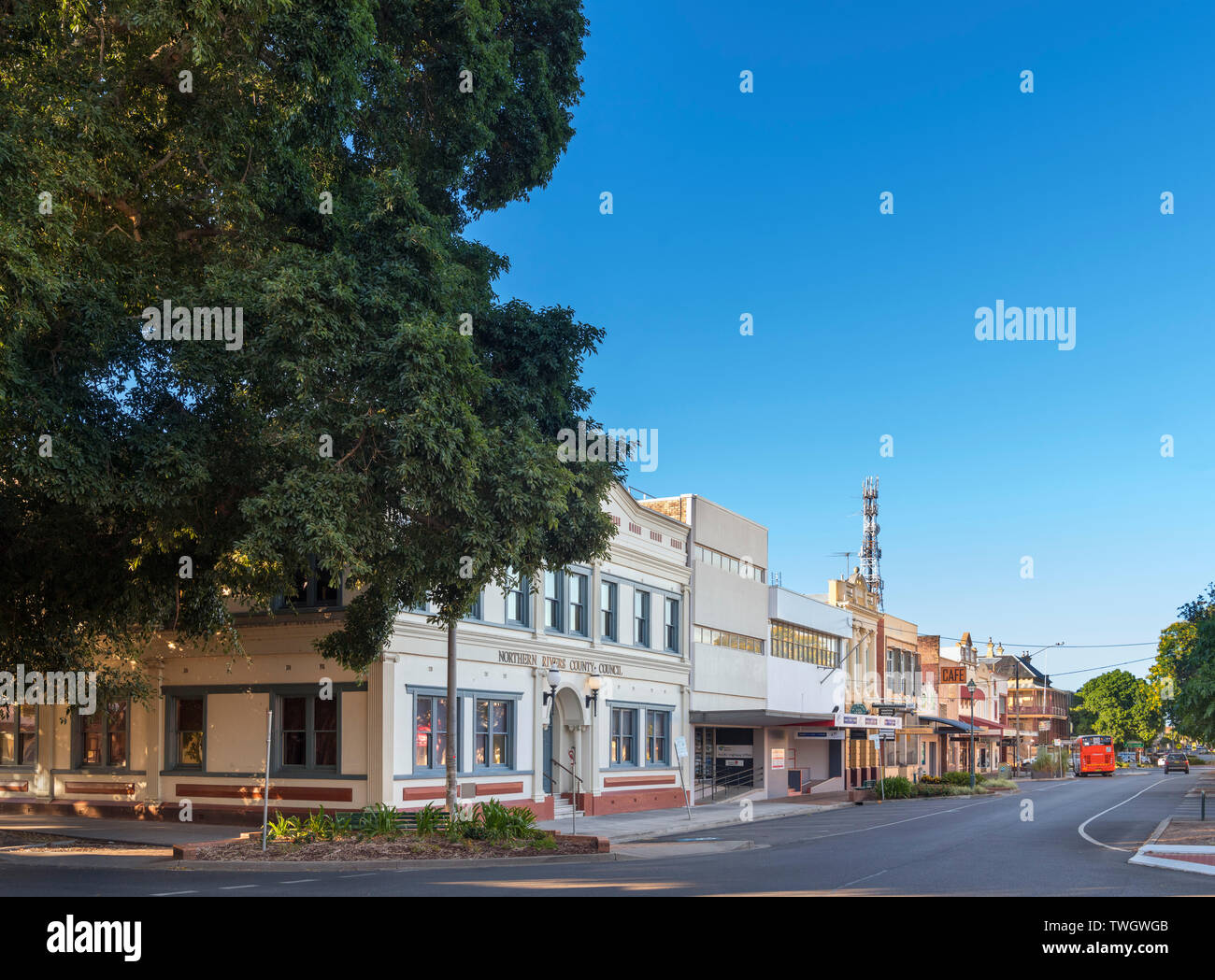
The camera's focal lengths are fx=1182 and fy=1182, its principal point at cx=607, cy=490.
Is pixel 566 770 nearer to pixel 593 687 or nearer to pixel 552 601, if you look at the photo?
pixel 593 687

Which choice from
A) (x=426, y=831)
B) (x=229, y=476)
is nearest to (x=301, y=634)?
(x=426, y=831)

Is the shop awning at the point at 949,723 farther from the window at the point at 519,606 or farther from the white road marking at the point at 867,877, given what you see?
the white road marking at the point at 867,877

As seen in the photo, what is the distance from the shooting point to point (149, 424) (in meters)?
16.4

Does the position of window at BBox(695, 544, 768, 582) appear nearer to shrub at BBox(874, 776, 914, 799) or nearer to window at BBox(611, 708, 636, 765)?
window at BBox(611, 708, 636, 765)

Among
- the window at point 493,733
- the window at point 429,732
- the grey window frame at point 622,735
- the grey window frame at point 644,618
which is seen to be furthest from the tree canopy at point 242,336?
the grey window frame at point 644,618

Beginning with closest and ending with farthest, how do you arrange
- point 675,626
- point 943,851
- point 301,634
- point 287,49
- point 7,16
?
1. point 7,16
2. point 287,49
3. point 943,851
4. point 301,634
5. point 675,626

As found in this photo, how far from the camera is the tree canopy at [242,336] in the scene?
1559 cm

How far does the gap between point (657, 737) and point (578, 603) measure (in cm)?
743

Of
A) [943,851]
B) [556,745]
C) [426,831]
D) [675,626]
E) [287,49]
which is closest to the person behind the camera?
[287,49]

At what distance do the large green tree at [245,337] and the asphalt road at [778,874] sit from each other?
4252 millimetres

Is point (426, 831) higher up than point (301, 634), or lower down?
lower down
